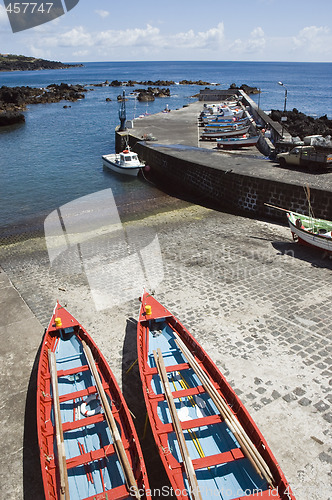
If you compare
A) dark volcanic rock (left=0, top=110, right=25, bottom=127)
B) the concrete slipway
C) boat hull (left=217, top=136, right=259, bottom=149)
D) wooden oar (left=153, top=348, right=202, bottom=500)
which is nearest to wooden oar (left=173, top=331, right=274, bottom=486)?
wooden oar (left=153, top=348, right=202, bottom=500)

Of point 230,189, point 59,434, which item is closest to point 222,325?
point 59,434

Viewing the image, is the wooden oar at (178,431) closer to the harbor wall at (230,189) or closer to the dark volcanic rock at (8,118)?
the harbor wall at (230,189)

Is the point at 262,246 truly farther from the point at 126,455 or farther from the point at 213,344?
the point at 126,455

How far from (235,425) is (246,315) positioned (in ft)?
17.3

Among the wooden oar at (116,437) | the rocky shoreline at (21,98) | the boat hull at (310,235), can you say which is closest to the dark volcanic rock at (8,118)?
the rocky shoreline at (21,98)

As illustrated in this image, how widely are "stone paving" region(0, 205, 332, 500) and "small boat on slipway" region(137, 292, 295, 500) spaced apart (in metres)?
0.95

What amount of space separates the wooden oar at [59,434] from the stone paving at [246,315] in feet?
4.03

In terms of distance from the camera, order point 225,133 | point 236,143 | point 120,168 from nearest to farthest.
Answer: point 120,168 < point 236,143 < point 225,133

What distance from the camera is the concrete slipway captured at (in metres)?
7.62

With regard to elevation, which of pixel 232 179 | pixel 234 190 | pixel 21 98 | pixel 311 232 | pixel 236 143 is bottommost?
pixel 234 190

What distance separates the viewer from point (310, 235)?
15.7 metres

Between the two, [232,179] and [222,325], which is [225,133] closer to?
[232,179]

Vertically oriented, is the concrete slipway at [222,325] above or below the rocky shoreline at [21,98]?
below

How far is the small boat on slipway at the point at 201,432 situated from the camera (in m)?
6.09
